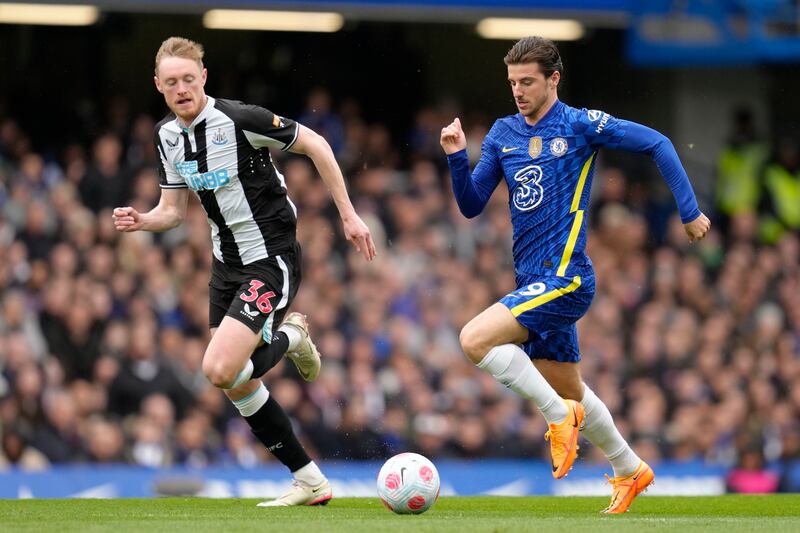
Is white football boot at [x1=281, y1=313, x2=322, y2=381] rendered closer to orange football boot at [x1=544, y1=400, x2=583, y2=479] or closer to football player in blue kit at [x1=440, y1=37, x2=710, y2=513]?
football player in blue kit at [x1=440, y1=37, x2=710, y2=513]

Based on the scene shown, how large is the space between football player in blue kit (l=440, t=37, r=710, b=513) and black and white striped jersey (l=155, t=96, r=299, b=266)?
3.13 feet

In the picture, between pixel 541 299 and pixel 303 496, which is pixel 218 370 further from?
pixel 541 299

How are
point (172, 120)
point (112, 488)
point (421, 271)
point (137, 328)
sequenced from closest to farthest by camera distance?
point (172, 120) < point (112, 488) < point (137, 328) < point (421, 271)

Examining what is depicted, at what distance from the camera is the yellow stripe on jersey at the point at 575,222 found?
23.5ft

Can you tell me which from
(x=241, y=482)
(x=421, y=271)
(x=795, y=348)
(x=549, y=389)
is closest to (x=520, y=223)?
(x=549, y=389)

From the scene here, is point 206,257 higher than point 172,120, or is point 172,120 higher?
point 172,120

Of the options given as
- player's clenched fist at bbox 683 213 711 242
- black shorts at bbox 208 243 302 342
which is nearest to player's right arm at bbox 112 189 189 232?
black shorts at bbox 208 243 302 342

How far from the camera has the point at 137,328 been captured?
471 inches

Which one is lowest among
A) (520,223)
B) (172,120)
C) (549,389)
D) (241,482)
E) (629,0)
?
(241,482)

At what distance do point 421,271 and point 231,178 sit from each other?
254 inches

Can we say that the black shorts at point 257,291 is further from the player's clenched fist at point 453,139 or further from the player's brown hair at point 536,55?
the player's brown hair at point 536,55

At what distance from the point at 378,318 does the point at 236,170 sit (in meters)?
5.77

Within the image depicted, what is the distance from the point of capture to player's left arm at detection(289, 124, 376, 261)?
7.00m

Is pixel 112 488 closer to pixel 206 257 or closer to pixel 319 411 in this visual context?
pixel 319 411
